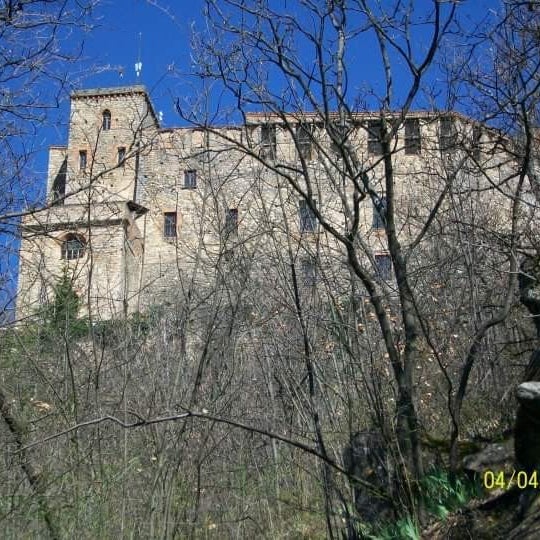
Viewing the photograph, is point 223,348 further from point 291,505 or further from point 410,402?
point 410,402

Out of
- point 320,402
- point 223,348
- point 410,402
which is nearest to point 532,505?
point 410,402

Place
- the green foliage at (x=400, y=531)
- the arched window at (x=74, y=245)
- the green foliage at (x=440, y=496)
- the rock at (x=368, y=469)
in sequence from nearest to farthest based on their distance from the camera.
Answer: the green foliage at (x=400, y=531) < the green foliage at (x=440, y=496) < the rock at (x=368, y=469) < the arched window at (x=74, y=245)

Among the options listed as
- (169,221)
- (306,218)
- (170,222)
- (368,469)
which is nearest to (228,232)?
(306,218)

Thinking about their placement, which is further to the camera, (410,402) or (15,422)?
(15,422)

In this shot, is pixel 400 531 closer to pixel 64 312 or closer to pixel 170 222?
pixel 64 312

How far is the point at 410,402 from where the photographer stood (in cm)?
404

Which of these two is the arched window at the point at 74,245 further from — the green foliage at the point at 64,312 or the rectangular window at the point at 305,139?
the rectangular window at the point at 305,139

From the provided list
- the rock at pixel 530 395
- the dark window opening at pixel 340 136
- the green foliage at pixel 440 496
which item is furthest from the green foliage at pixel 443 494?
the dark window opening at pixel 340 136

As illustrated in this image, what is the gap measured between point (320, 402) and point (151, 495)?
1198 millimetres

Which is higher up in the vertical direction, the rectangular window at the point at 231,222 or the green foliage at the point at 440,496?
the rectangular window at the point at 231,222

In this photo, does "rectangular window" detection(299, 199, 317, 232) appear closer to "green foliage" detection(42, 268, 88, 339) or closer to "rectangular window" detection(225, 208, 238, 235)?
"rectangular window" detection(225, 208, 238, 235)
